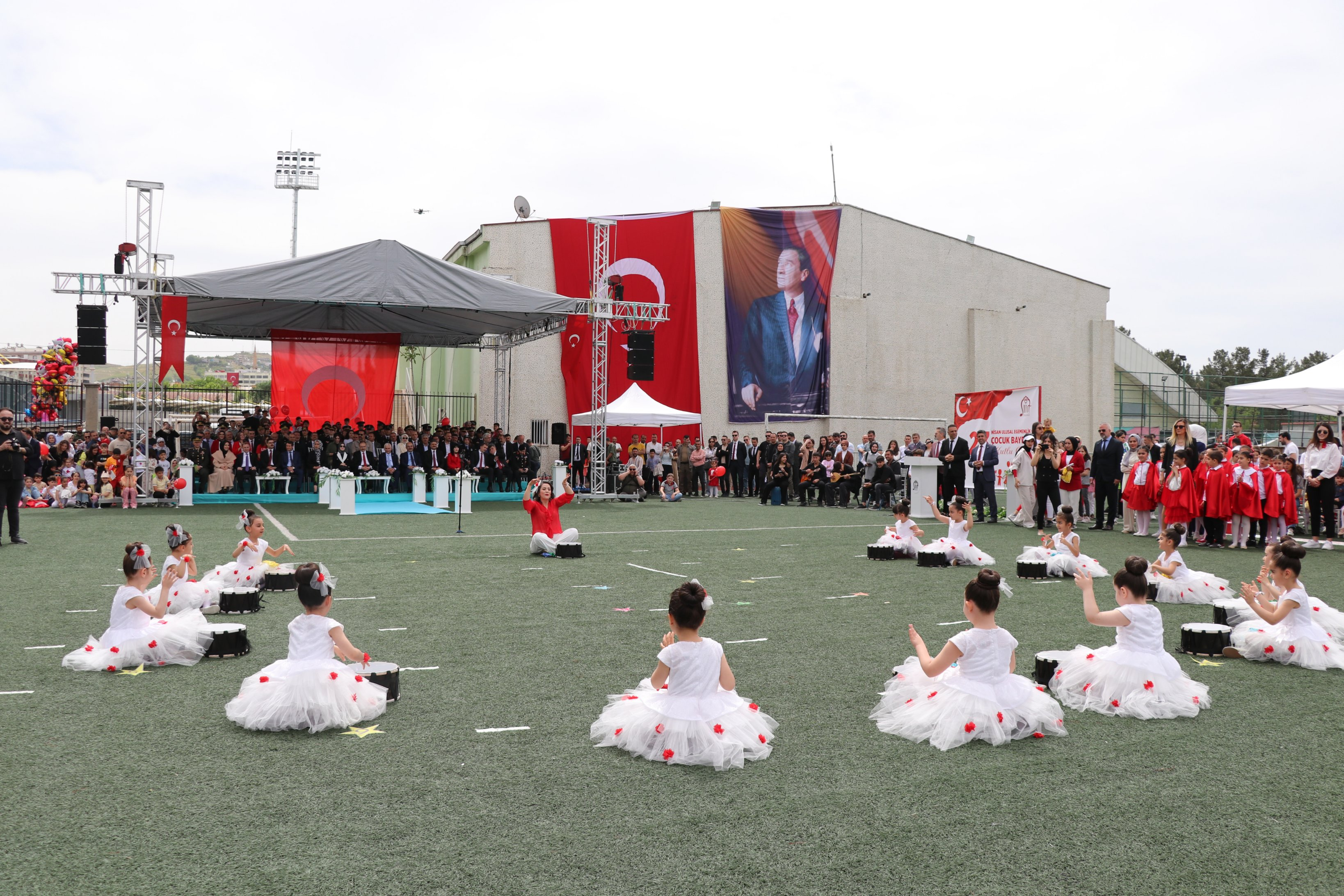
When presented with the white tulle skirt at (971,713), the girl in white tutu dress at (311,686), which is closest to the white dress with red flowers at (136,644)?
the girl in white tutu dress at (311,686)

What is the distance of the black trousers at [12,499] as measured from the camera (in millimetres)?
12383

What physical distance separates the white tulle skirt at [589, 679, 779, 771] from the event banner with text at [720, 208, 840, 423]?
23.8 m

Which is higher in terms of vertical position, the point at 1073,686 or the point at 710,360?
the point at 710,360

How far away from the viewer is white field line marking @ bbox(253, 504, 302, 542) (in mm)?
14000

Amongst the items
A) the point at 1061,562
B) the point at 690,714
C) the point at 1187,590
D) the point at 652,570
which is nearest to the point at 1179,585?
the point at 1187,590

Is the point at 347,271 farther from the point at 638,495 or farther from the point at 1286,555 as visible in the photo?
the point at 1286,555

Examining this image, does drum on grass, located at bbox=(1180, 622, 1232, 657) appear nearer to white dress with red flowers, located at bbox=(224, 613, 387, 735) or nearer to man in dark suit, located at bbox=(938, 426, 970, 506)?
white dress with red flowers, located at bbox=(224, 613, 387, 735)

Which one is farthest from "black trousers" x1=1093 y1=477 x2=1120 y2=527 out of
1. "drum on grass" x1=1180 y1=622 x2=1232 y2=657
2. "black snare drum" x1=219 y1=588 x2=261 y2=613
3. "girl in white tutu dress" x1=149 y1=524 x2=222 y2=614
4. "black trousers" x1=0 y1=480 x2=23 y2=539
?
"black trousers" x1=0 y1=480 x2=23 y2=539

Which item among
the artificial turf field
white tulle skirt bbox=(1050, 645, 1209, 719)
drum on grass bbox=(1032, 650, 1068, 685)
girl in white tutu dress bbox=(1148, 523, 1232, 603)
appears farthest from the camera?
girl in white tutu dress bbox=(1148, 523, 1232, 603)

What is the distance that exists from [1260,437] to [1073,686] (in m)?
36.2

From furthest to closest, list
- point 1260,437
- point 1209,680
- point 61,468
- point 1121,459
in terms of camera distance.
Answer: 1. point 1260,437
2. point 61,468
3. point 1121,459
4. point 1209,680

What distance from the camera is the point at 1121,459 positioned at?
16.5 m

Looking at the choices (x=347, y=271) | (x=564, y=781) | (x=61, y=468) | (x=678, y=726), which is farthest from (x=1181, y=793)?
(x=61, y=468)

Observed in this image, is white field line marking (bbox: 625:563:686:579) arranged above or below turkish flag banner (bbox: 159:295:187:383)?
below
